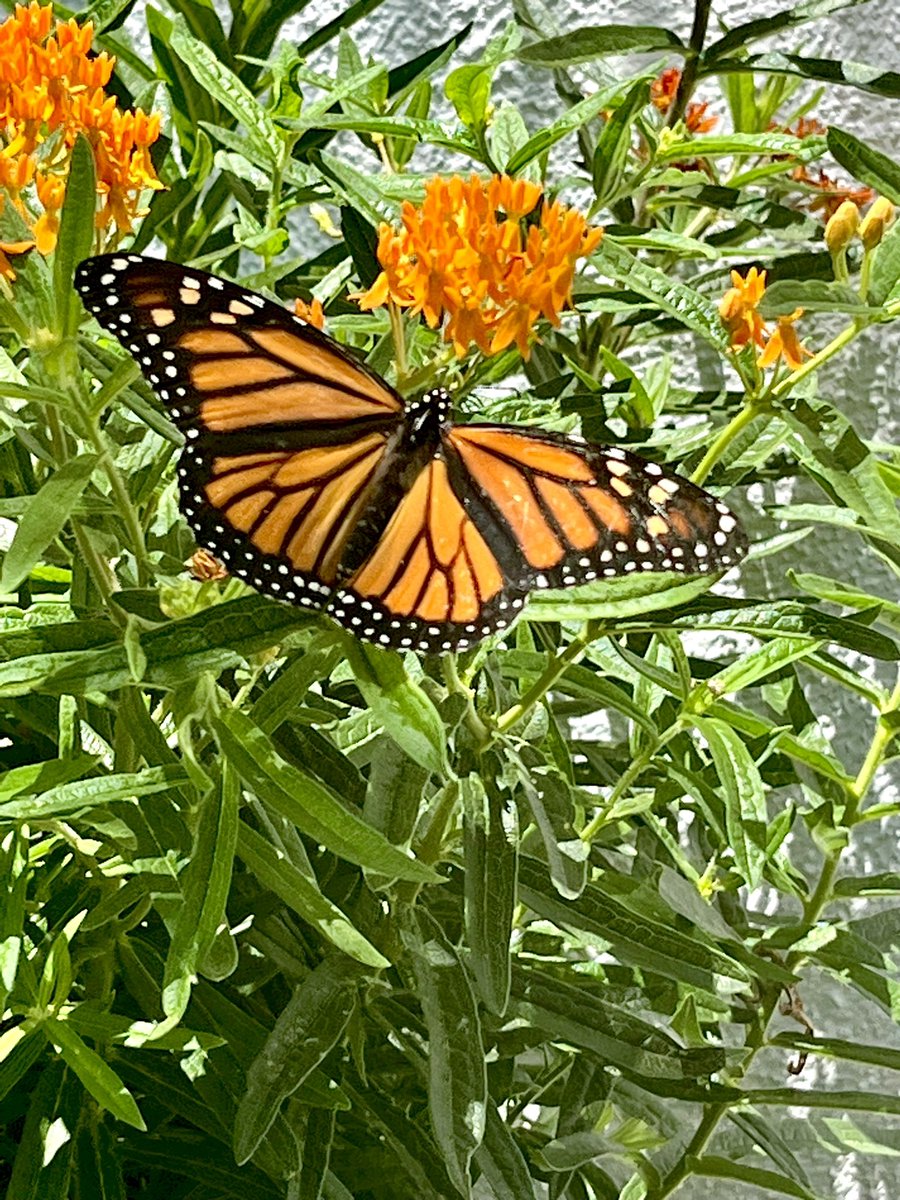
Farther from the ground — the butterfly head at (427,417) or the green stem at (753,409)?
the green stem at (753,409)

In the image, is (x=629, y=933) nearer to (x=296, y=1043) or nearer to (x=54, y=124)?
(x=296, y=1043)

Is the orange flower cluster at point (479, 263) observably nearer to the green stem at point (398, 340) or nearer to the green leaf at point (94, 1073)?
the green stem at point (398, 340)

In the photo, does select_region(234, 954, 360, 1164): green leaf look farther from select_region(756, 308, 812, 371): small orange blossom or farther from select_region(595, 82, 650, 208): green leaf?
select_region(595, 82, 650, 208): green leaf

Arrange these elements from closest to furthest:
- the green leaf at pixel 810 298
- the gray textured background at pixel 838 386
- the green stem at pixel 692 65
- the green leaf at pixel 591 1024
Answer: the green leaf at pixel 810 298 < the green leaf at pixel 591 1024 < the green stem at pixel 692 65 < the gray textured background at pixel 838 386

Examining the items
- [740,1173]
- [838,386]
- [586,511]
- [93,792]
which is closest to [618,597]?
→ [586,511]

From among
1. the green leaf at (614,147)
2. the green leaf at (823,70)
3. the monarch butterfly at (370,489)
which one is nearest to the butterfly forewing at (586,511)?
the monarch butterfly at (370,489)

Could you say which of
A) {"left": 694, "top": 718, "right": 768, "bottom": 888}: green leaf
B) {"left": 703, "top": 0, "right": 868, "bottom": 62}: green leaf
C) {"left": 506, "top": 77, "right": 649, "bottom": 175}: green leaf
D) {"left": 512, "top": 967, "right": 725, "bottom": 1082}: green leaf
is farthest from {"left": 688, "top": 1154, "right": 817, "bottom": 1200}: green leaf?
{"left": 703, "top": 0, "right": 868, "bottom": 62}: green leaf

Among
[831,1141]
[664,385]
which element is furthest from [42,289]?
[831,1141]
